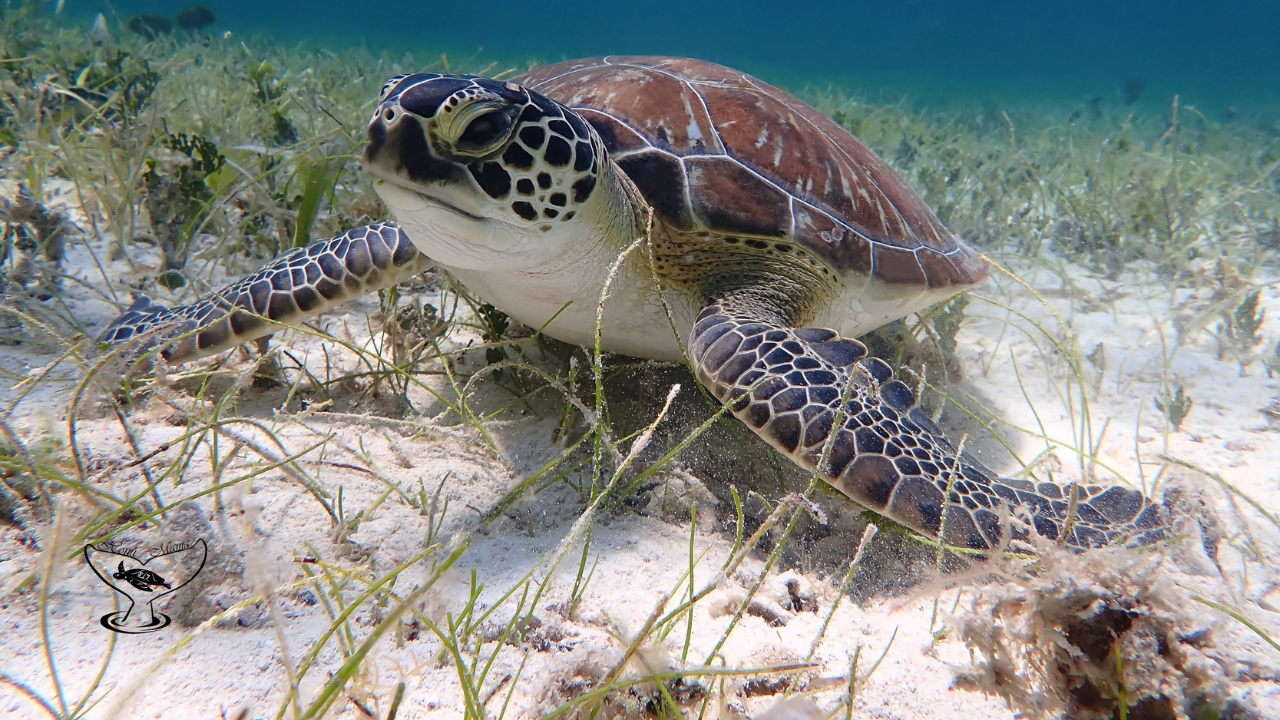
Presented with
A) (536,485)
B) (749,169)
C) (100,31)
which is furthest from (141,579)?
(100,31)

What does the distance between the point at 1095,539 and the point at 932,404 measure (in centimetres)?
115

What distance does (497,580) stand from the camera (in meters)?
1.32

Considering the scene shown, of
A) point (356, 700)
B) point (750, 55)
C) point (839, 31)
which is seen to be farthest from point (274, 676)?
point (839, 31)

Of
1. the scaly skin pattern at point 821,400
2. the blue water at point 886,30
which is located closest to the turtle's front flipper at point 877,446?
the scaly skin pattern at point 821,400

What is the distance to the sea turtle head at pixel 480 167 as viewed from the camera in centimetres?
164

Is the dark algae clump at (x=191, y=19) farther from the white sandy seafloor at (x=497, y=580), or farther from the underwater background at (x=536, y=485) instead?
the white sandy seafloor at (x=497, y=580)

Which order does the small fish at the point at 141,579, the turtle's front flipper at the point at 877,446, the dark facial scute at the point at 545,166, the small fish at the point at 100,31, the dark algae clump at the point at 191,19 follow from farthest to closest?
the dark algae clump at the point at 191,19
the small fish at the point at 100,31
the dark facial scute at the point at 545,166
the turtle's front flipper at the point at 877,446
the small fish at the point at 141,579

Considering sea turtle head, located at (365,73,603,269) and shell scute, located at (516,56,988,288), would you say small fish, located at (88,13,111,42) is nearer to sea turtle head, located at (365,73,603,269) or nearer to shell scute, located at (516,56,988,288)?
shell scute, located at (516,56,988,288)

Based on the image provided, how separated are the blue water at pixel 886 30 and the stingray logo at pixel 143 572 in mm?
43667

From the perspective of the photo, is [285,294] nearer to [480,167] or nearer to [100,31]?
[480,167]

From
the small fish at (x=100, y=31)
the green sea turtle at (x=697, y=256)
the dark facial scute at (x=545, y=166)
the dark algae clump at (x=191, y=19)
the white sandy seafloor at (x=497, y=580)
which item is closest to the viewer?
the white sandy seafloor at (x=497, y=580)

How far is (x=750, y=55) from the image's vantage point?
5597 cm

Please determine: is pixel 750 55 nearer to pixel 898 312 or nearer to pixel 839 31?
pixel 839 31

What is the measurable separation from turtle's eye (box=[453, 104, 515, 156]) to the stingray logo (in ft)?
3.86
